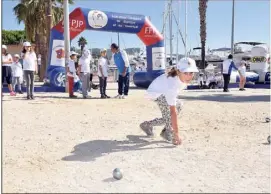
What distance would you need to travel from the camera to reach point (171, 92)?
16.3ft

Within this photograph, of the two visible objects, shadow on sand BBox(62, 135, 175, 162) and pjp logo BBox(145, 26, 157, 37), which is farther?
pjp logo BBox(145, 26, 157, 37)

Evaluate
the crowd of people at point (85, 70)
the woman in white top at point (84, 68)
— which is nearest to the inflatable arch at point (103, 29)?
the crowd of people at point (85, 70)

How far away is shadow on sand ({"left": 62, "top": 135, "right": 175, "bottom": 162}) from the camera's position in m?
4.60

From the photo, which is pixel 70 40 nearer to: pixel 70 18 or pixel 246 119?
pixel 70 18

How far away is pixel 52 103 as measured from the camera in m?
9.57

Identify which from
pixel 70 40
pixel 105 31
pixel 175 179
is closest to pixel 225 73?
pixel 105 31

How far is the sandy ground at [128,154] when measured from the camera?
3.66 m

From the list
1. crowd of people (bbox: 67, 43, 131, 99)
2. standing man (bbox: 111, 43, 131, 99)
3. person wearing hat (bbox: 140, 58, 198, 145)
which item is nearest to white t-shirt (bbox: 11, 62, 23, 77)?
crowd of people (bbox: 67, 43, 131, 99)

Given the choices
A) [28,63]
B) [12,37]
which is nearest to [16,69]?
[28,63]

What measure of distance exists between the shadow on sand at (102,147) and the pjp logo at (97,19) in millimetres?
8520

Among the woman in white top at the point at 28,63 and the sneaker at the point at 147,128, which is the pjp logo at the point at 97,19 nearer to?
the woman in white top at the point at 28,63

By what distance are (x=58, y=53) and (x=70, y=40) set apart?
0.66 meters

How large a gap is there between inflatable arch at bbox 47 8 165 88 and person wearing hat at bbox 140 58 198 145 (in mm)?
8372

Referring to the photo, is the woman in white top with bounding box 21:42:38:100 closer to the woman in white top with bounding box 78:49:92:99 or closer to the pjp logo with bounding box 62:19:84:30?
the woman in white top with bounding box 78:49:92:99
